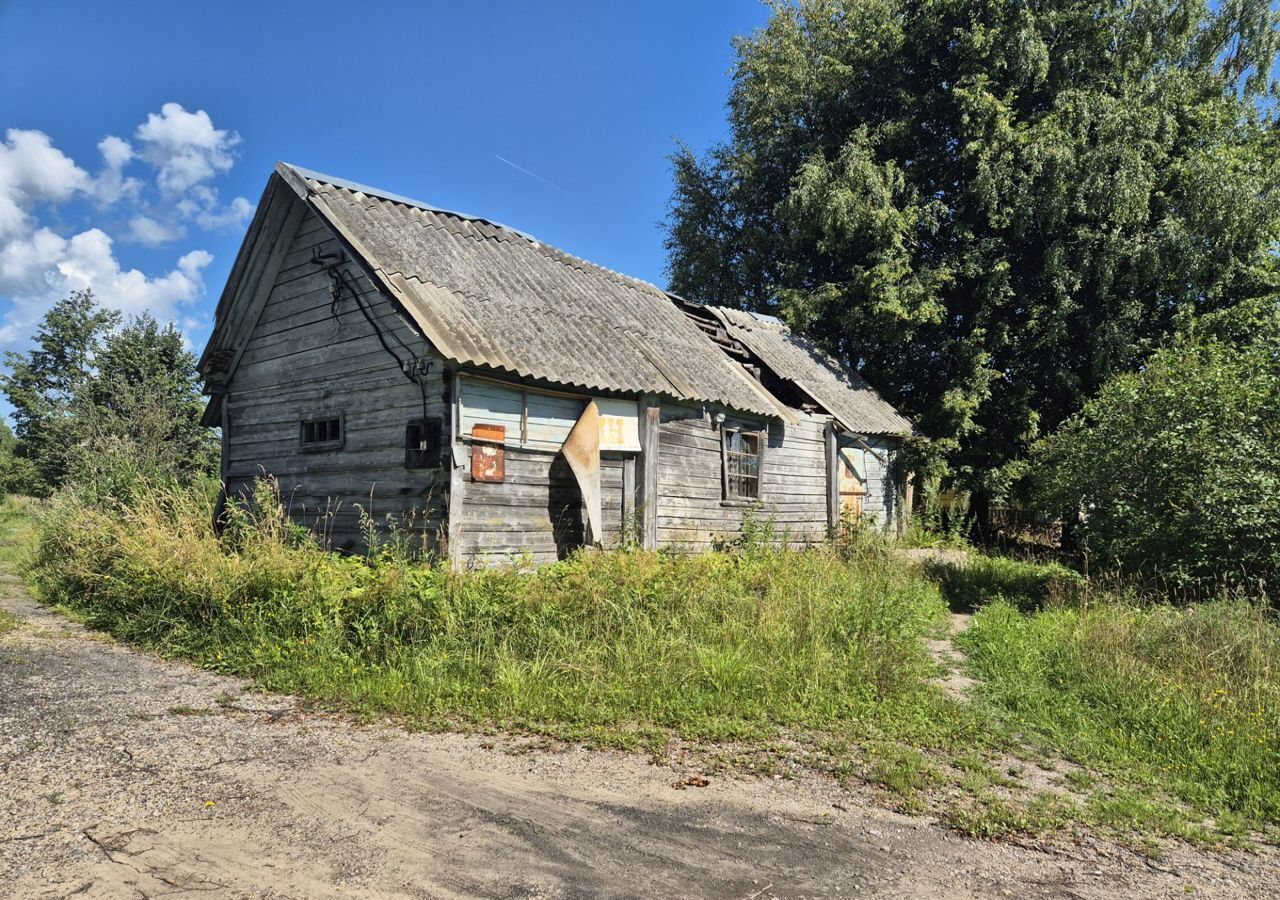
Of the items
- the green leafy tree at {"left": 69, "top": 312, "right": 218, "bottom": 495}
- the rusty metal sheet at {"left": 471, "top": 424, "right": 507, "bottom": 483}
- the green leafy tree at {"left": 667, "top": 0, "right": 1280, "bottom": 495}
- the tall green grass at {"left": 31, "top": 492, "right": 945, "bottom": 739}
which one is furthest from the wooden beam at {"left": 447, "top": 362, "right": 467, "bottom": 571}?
the green leafy tree at {"left": 69, "top": 312, "right": 218, "bottom": 495}

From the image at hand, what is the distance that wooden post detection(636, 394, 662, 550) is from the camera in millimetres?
10391

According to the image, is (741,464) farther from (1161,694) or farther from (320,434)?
(1161,694)

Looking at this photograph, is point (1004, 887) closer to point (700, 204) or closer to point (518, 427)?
point (518, 427)

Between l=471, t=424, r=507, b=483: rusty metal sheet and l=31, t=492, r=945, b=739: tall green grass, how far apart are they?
4.10ft

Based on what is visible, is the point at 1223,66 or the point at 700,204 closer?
the point at 1223,66

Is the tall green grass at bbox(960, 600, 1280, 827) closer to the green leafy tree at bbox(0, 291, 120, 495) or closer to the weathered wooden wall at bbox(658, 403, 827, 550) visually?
the weathered wooden wall at bbox(658, 403, 827, 550)

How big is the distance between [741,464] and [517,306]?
477cm

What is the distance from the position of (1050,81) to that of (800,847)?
19.0 meters

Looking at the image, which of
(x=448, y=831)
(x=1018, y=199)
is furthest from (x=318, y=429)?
(x=1018, y=199)

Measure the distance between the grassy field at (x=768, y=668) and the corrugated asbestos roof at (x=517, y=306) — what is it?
8.64ft

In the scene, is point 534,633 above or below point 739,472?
below

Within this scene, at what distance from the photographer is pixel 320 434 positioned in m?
10.5

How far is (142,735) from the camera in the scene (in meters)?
4.79

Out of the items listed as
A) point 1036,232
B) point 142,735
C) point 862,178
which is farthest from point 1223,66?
point 142,735
